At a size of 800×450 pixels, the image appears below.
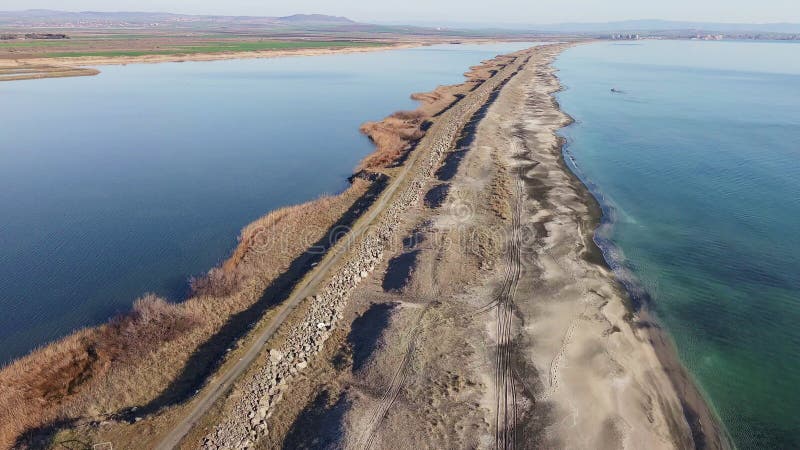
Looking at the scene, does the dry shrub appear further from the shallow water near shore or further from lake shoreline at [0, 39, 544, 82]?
lake shoreline at [0, 39, 544, 82]

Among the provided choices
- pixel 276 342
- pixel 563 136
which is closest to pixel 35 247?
pixel 276 342

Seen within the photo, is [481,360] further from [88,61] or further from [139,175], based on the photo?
[88,61]

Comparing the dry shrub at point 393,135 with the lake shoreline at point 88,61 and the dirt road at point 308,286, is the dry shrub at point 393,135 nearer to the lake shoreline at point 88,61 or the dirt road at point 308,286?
the dirt road at point 308,286

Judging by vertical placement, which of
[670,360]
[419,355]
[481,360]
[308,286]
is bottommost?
[670,360]

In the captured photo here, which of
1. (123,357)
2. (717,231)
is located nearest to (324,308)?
(123,357)

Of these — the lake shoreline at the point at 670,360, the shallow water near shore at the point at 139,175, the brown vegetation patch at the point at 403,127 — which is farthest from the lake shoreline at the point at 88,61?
the lake shoreline at the point at 670,360

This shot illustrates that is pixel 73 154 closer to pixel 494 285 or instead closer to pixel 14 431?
pixel 14 431
